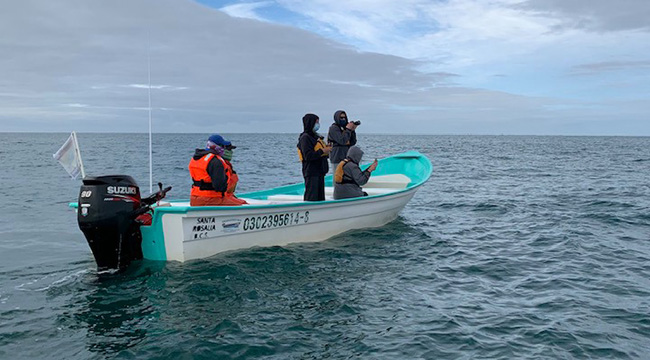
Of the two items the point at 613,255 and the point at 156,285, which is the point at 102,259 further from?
the point at 613,255

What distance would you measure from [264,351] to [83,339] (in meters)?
2.02

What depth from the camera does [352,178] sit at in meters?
10.3

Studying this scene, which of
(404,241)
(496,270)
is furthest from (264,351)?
(404,241)

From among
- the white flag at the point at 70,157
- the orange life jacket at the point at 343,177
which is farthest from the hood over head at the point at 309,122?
the white flag at the point at 70,157

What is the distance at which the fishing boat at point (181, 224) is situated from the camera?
6.88m

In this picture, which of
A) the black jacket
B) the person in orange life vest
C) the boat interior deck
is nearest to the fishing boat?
the person in orange life vest

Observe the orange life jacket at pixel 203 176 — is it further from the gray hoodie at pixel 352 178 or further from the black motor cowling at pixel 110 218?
the gray hoodie at pixel 352 178

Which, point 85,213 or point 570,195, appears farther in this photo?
point 570,195

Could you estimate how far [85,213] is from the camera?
6766 millimetres

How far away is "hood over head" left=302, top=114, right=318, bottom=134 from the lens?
9.20 m

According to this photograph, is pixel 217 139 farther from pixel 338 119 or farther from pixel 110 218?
pixel 338 119

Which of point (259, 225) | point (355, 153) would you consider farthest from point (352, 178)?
point (259, 225)

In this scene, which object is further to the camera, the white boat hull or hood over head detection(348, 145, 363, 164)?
hood over head detection(348, 145, 363, 164)

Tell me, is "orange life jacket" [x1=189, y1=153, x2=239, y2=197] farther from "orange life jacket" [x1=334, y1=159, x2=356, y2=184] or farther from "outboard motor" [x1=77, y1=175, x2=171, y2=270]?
"orange life jacket" [x1=334, y1=159, x2=356, y2=184]
